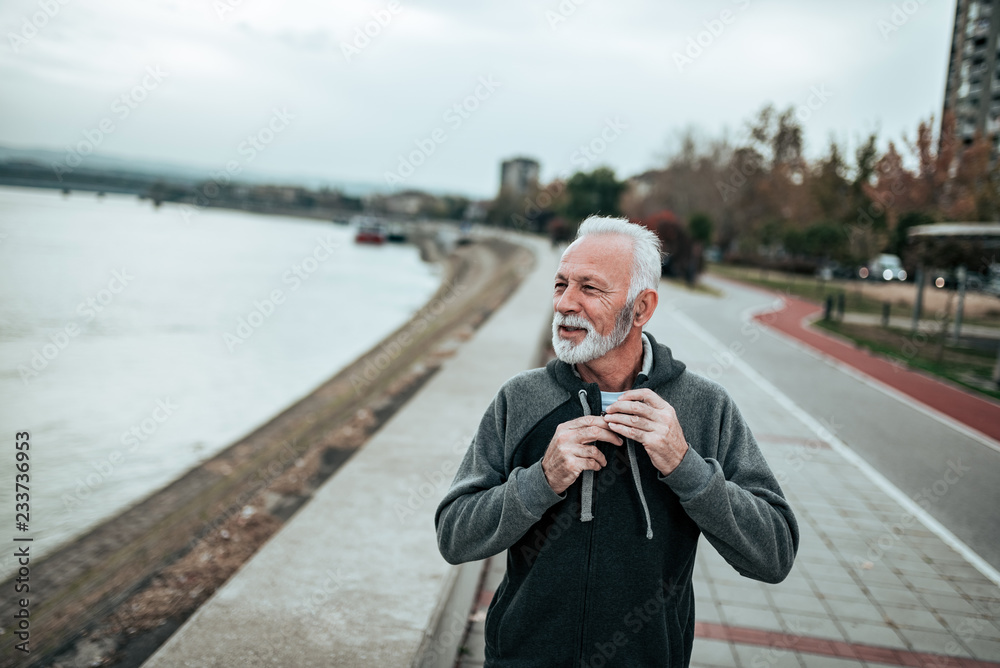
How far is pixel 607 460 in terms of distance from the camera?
1783 mm

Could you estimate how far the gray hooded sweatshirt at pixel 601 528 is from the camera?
1723 mm

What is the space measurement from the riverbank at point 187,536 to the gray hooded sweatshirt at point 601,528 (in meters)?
2.70

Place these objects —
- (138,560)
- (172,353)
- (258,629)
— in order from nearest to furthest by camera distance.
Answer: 1. (258,629)
2. (138,560)
3. (172,353)

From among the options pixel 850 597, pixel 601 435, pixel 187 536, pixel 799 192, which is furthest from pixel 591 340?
pixel 799 192

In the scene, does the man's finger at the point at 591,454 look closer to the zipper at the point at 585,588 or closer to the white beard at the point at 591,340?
the zipper at the point at 585,588

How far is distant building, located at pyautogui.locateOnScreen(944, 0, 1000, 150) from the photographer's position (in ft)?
186

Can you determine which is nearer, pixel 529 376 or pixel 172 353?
pixel 529 376

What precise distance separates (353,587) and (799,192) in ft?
166

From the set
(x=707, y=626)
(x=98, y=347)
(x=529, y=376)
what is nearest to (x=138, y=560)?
(x=707, y=626)

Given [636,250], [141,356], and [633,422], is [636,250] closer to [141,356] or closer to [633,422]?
[633,422]

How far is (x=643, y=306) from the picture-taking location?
6.20ft

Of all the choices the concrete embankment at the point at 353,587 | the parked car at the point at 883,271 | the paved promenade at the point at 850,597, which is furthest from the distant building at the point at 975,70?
the concrete embankment at the point at 353,587

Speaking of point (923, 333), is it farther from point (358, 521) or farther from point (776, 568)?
point (776, 568)

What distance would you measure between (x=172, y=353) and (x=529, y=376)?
17.4m
